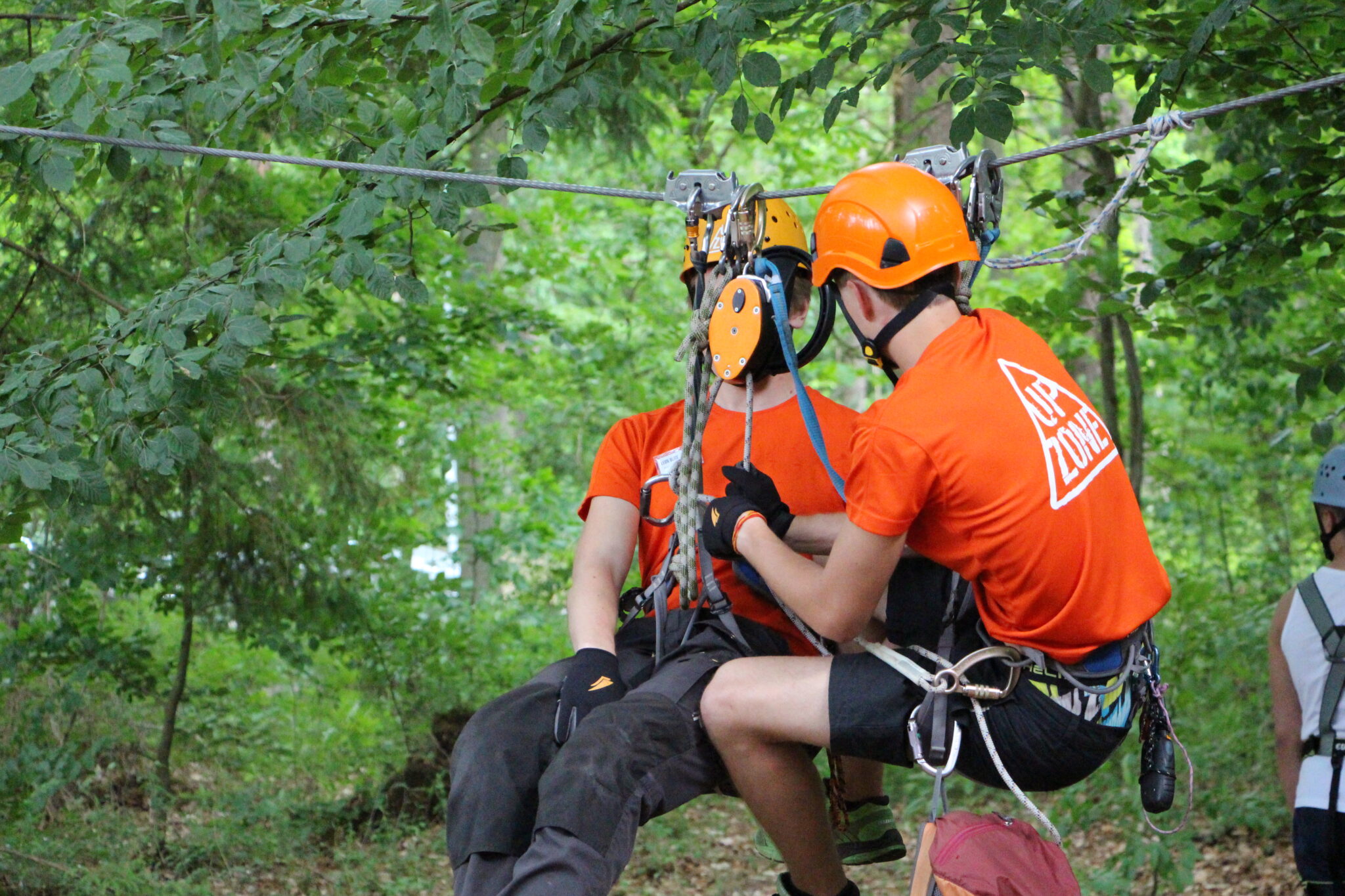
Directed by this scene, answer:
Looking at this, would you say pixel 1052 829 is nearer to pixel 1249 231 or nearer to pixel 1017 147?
pixel 1249 231

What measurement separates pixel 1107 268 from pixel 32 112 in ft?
11.3

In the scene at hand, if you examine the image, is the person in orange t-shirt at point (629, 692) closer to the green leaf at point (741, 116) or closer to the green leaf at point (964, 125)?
the green leaf at point (964, 125)

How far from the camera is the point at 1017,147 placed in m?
11.0

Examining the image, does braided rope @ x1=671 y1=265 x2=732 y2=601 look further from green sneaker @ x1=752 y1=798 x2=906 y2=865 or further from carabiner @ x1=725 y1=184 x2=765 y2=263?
green sneaker @ x1=752 y1=798 x2=906 y2=865

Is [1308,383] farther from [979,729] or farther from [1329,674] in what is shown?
[979,729]

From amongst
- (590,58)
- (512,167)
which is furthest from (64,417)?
(590,58)

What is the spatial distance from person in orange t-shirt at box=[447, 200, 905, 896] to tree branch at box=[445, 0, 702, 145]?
79 cm

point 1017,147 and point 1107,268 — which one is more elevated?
point 1017,147

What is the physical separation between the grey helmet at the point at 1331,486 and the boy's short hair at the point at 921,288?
4.72 ft

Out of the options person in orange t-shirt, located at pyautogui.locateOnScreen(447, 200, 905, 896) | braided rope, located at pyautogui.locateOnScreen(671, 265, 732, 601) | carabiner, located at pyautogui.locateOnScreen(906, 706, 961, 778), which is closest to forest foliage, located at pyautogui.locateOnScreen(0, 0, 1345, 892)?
braided rope, located at pyautogui.locateOnScreen(671, 265, 732, 601)

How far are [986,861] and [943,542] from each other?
568 millimetres

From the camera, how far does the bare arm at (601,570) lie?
278 cm

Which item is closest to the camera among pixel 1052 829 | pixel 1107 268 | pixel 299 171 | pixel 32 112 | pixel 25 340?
pixel 1052 829

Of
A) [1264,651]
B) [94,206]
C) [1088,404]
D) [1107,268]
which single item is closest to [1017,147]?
[1264,651]
